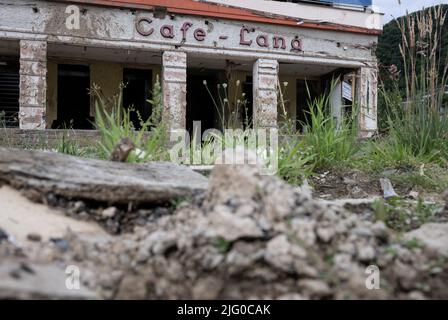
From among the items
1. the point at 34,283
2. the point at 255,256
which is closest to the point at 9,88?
the point at 34,283

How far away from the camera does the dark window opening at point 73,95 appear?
13117mm

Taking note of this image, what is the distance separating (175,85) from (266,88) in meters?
2.42

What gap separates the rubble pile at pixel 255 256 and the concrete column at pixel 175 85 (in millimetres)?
8794

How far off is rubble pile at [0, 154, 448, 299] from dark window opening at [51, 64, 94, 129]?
11843 mm

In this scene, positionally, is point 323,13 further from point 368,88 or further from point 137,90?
point 137,90

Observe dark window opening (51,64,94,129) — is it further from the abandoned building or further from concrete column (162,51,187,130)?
concrete column (162,51,187,130)

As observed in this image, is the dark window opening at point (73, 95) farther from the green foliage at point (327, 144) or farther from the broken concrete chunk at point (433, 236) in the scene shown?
the broken concrete chunk at point (433, 236)

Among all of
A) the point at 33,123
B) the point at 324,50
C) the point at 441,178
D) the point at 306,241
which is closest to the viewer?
the point at 306,241

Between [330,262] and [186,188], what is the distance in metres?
1.11

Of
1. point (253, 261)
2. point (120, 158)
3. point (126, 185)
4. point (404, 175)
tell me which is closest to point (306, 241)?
point (253, 261)

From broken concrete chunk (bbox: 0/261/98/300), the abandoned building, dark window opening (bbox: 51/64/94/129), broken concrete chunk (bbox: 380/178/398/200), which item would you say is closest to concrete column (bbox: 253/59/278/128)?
the abandoned building

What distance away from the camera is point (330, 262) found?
5.72ft

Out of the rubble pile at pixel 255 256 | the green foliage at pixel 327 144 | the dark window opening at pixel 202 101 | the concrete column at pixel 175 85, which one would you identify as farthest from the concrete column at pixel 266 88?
the rubble pile at pixel 255 256
